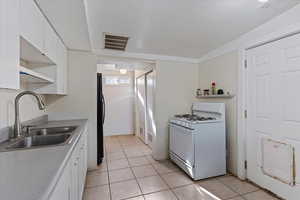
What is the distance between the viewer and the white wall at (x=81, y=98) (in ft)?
8.34

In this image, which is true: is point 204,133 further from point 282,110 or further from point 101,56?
point 101,56

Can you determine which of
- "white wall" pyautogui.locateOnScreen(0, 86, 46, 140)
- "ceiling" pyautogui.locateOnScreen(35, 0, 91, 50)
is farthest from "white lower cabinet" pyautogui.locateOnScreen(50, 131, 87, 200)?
"ceiling" pyautogui.locateOnScreen(35, 0, 91, 50)

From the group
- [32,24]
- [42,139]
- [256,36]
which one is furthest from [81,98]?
[256,36]

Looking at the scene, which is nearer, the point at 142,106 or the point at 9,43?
the point at 9,43

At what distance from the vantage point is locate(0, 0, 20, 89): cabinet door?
82 centimetres

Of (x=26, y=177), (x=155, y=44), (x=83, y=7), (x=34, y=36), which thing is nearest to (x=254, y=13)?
(x=155, y=44)

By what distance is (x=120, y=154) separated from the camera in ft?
11.2

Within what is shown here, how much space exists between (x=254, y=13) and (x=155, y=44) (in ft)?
4.76

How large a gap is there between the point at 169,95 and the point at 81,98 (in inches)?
67.5

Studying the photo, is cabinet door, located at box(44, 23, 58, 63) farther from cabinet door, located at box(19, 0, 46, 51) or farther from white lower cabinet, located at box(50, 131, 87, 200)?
white lower cabinet, located at box(50, 131, 87, 200)

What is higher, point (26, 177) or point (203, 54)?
point (203, 54)

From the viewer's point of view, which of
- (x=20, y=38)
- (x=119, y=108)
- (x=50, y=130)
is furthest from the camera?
(x=119, y=108)

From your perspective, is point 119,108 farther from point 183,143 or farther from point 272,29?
point 272,29

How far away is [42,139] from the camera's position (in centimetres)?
160
